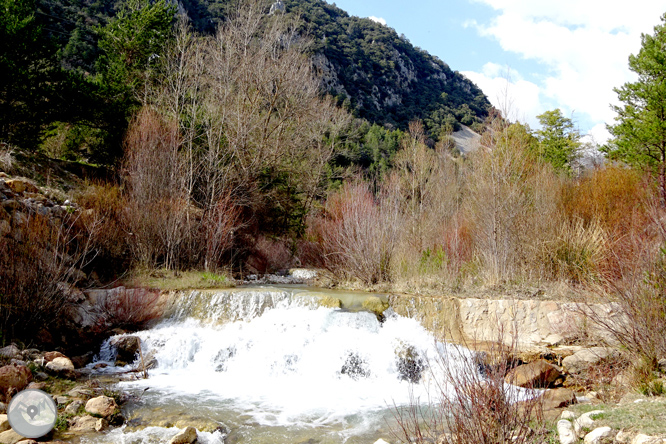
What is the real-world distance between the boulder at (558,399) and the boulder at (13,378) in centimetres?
658

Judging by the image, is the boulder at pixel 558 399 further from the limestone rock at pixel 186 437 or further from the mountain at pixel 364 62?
the mountain at pixel 364 62

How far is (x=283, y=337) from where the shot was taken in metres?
8.27

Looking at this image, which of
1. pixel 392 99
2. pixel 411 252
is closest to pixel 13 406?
pixel 411 252

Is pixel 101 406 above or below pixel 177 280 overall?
below

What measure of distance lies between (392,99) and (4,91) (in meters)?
51.0

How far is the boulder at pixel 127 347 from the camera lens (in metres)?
7.72

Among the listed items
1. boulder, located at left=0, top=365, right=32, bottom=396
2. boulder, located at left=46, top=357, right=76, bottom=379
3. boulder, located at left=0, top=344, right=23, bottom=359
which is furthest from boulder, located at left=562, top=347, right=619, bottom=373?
boulder, located at left=0, top=344, right=23, bottom=359

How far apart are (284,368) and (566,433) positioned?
5.01 metres

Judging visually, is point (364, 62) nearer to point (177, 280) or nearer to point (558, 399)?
point (177, 280)

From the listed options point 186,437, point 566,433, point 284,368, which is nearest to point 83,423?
point 186,437

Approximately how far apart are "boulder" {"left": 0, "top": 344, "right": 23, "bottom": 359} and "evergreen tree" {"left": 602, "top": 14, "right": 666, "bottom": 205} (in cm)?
1650

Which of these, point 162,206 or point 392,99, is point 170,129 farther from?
point 392,99

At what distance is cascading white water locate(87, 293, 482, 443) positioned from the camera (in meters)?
5.50

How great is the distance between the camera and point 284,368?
301 inches
